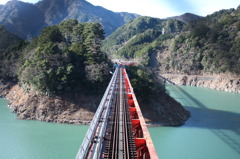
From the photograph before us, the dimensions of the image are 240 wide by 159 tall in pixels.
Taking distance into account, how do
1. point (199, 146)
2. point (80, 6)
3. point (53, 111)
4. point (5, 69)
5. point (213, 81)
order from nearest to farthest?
point (199, 146)
point (53, 111)
point (5, 69)
point (213, 81)
point (80, 6)

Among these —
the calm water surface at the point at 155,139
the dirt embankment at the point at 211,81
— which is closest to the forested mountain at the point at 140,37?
the dirt embankment at the point at 211,81

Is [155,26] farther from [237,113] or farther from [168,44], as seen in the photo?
[237,113]

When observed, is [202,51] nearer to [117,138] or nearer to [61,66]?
[61,66]

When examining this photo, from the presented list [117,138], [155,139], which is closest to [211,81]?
[155,139]

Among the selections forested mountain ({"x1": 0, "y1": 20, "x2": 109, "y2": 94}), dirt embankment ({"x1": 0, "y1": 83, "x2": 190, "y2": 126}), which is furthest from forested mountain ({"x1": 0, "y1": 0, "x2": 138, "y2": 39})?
dirt embankment ({"x1": 0, "y1": 83, "x2": 190, "y2": 126})

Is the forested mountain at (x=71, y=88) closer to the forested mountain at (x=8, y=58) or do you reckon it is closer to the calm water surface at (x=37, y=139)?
the calm water surface at (x=37, y=139)

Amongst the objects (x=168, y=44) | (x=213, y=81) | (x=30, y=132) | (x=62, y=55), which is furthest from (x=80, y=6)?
(x=30, y=132)
